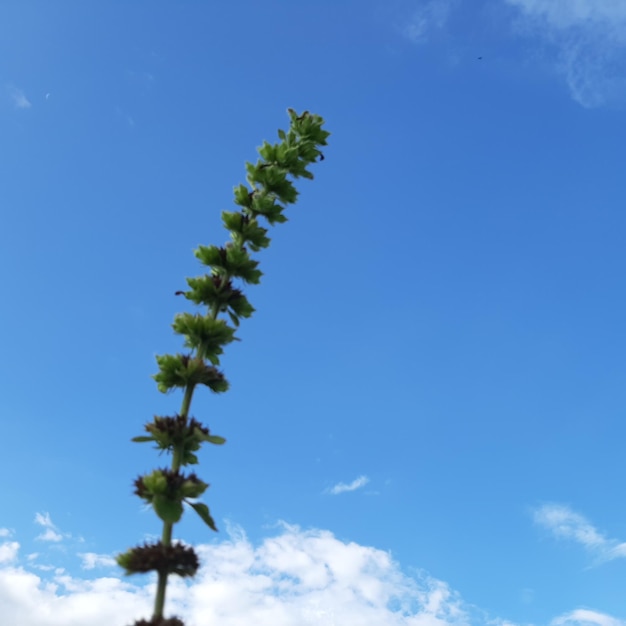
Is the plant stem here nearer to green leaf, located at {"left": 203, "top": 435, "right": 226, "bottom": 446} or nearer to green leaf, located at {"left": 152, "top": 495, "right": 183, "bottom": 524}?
green leaf, located at {"left": 152, "top": 495, "right": 183, "bottom": 524}

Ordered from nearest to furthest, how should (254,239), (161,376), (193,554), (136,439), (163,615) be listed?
(163,615)
(193,554)
(136,439)
(161,376)
(254,239)

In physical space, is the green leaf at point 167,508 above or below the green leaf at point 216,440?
below

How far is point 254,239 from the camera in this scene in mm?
13102

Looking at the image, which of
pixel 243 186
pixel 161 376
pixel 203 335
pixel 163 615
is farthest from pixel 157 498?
pixel 243 186

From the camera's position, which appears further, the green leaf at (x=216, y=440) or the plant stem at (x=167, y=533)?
the green leaf at (x=216, y=440)

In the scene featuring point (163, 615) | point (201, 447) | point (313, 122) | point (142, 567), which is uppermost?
point (313, 122)

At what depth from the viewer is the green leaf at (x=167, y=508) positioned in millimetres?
9680

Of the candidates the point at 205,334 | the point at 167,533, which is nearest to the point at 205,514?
the point at 167,533

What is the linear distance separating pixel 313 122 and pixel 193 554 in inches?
349

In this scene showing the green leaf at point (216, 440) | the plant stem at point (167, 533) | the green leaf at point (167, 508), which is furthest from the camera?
the green leaf at point (216, 440)

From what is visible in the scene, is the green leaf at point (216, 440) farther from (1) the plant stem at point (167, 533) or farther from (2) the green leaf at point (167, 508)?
(2) the green leaf at point (167, 508)

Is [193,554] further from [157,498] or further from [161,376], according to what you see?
[161,376]

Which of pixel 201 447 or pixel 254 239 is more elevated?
pixel 254 239

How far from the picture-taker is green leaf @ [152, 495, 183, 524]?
9.68m
